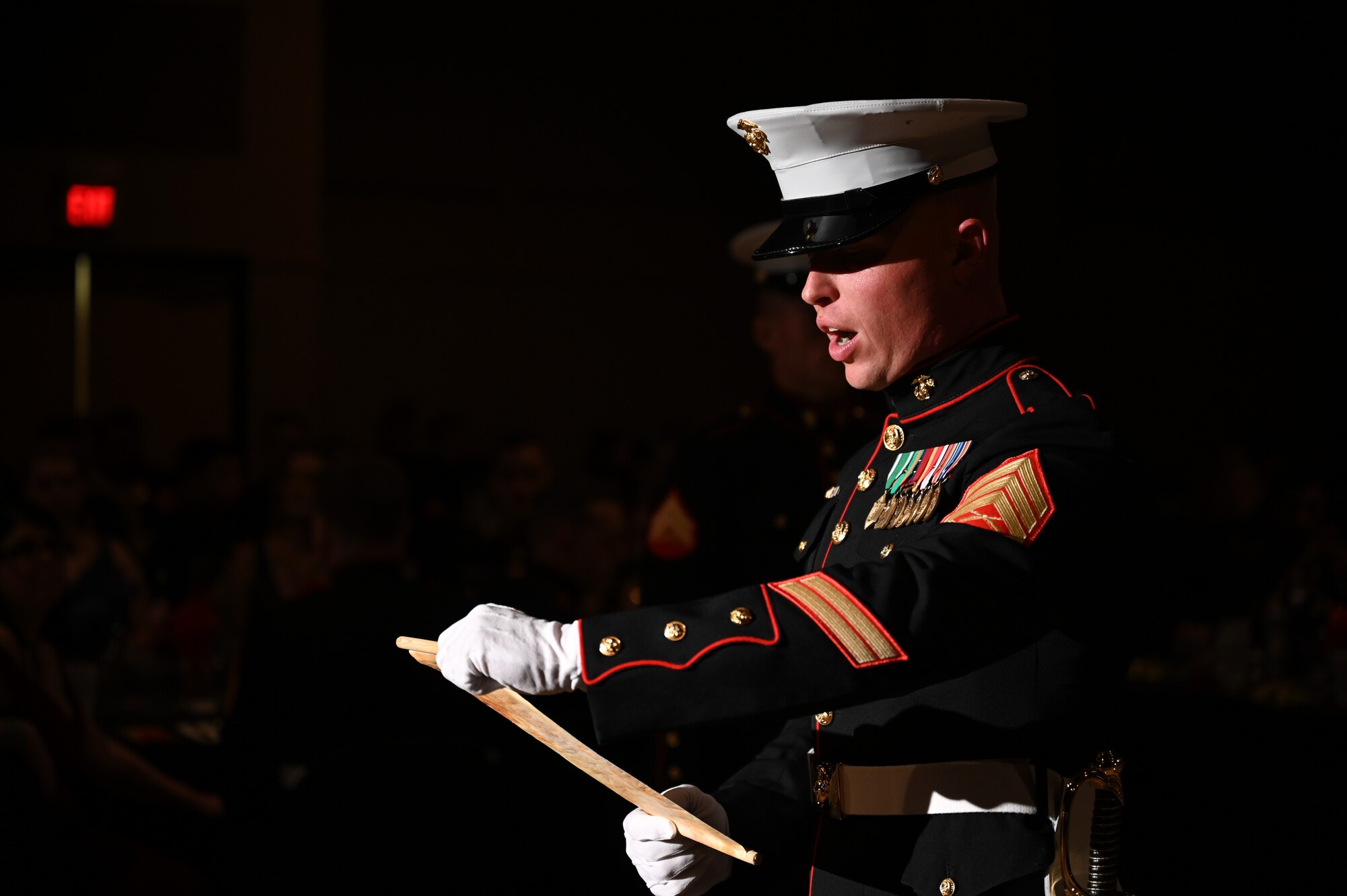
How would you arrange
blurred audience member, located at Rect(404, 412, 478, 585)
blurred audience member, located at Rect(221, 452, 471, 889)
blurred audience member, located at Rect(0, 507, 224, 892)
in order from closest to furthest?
1. blurred audience member, located at Rect(221, 452, 471, 889)
2. blurred audience member, located at Rect(0, 507, 224, 892)
3. blurred audience member, located at Rect(404, 412, 478, 585)

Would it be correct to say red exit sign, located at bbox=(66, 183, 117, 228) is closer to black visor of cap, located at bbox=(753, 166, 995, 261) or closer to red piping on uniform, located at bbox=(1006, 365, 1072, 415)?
black visor of cap, located at bbox=(753, 166, 995, 261)

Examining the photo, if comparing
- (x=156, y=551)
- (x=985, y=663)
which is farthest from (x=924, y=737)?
(x=156, y=551)

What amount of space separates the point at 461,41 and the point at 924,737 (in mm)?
8500

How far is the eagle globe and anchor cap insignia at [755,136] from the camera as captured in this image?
1399 mm

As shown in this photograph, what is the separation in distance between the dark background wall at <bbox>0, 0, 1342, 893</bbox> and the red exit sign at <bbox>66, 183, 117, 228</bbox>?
6 cm

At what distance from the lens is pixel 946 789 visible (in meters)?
1.32

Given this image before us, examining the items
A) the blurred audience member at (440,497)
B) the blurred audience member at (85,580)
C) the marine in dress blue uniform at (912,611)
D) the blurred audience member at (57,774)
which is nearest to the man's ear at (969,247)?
the marine in dress blue uniform at (912,611)

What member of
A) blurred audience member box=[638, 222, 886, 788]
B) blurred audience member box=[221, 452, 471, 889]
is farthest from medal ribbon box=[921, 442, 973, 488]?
blurred audience member box=[638, 222, 886, 788]

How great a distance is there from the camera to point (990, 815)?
1.31 metres

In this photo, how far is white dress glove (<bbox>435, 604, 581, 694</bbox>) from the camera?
1070 millimetres

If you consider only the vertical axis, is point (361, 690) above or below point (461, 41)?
below

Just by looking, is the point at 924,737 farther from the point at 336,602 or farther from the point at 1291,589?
the point at 1291,589

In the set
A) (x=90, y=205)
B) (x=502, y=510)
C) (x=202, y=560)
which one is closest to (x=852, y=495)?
(x=202, y=560)

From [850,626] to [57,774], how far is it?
7.56ft
